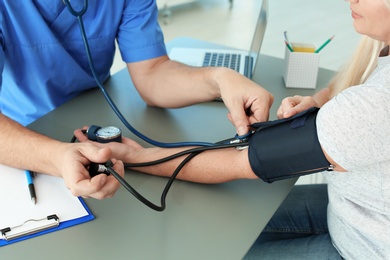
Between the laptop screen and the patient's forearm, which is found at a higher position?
the laptop screen

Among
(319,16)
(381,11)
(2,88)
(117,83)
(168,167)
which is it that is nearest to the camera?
(381,11)

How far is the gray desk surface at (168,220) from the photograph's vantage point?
2.89ft

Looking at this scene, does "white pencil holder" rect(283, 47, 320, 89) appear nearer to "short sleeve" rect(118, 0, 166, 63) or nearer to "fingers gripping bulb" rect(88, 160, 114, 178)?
"short sleeve" rect(118, 0, 166, 63)

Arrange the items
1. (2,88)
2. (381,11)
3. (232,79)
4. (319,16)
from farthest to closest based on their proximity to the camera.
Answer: (319,16)
(2,88)
(232,79)
(381,11)

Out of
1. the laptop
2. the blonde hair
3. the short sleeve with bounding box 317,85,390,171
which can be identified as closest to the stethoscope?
the short sleeve with bounding box 317,85,390,171

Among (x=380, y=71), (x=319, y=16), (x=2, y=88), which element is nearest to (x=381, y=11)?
(x=380, y=71)

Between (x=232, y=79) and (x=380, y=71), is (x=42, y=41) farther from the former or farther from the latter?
(x=380, y=71)

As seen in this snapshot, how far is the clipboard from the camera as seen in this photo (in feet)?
2.98

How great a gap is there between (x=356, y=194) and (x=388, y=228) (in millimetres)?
92

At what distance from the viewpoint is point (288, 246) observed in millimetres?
1157

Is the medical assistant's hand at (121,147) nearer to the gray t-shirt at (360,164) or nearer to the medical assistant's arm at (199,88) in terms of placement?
the medical assistant's arm at (199,88)

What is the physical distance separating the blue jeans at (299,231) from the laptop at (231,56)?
1.43 feet

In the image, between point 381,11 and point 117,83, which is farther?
point 117,83

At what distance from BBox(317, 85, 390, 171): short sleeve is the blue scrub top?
705 millimetres
